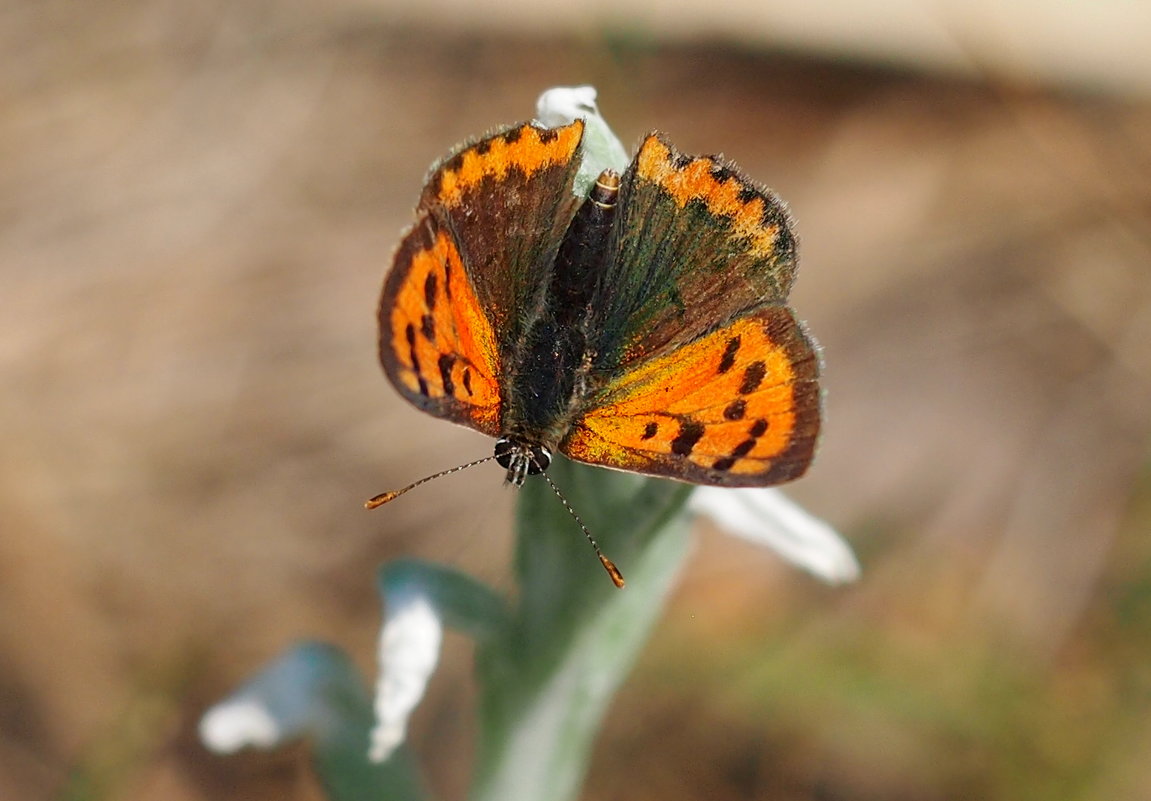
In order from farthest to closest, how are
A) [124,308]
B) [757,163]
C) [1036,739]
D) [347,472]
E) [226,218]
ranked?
[757,163] → [226,218] → [124,308] → [347,472] → [1036,739]

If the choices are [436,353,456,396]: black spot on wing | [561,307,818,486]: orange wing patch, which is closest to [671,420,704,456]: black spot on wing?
[561,307,818,486]: orange wing patch

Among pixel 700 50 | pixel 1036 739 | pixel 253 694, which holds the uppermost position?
pixel 700 50

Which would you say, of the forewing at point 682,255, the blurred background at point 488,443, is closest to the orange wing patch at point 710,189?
the forewing at point 682,255

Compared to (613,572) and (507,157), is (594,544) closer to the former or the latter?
(613,572)

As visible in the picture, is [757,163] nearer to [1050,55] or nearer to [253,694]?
[1050,55]

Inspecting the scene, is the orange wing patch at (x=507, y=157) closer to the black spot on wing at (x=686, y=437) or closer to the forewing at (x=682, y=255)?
the forewing at (x=682, y=255)

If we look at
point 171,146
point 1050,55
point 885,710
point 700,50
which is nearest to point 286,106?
point 171,146

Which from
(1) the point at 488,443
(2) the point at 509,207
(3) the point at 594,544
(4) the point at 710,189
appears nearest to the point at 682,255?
(4) the point at 710,189
